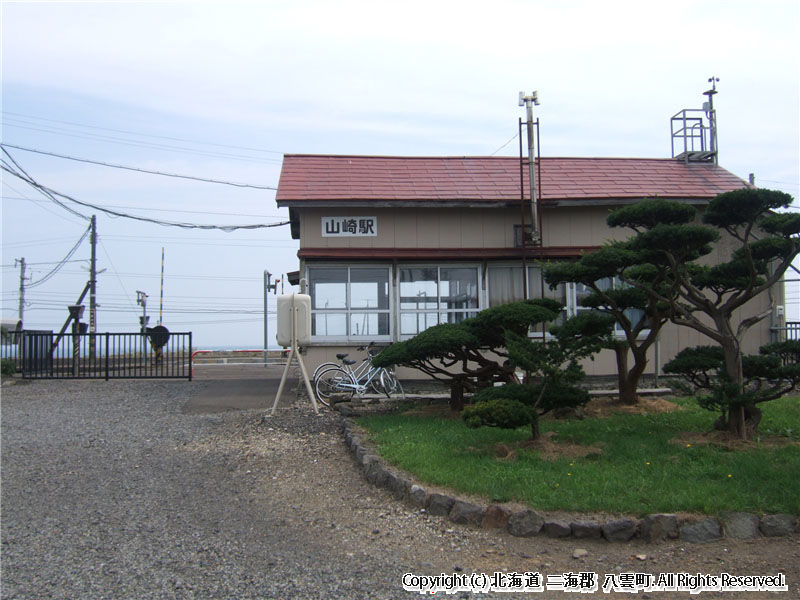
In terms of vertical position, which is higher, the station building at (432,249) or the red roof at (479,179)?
the red roof at (479,179)

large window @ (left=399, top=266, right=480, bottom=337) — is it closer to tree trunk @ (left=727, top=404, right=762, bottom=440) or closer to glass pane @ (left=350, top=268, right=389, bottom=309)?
glass pane @ (left=350, top=268, right=389, bottom=309)

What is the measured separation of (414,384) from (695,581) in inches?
329

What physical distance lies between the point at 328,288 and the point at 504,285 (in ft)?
11.4

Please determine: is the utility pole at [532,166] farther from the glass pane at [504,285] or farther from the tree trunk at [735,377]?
the tree trunk at [735,377]

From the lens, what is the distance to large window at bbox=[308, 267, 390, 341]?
40.8 ft

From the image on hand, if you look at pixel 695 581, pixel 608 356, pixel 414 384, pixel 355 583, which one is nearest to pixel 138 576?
pixel 355 583

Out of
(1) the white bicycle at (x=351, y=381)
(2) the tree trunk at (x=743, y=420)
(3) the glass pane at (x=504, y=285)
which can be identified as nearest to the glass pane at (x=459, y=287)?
(3) the glass pane at (x=504, y=285)

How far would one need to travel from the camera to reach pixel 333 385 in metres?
11.0

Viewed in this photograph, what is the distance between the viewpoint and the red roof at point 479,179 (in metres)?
12.6

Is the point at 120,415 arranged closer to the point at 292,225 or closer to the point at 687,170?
the point at 292,225

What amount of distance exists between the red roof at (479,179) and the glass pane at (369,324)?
221 centimetres

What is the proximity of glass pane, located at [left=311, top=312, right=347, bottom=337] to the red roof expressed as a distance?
217 centimetres

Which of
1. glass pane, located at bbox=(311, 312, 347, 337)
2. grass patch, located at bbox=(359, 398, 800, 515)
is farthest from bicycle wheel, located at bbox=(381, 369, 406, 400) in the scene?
grass patch, located at bbox=(359, 398, 800, 515)

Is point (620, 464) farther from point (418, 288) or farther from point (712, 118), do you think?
point (712, 118)
